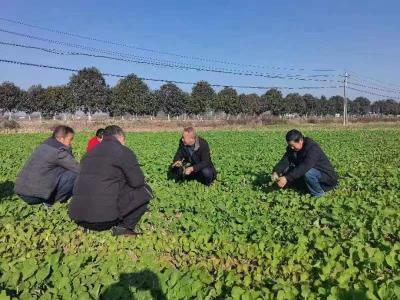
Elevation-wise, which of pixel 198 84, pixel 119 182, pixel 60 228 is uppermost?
pixel 198 84

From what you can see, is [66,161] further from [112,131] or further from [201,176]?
[201,176]

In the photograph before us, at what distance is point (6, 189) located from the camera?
9.55 m

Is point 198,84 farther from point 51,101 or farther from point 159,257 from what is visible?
point 159,257

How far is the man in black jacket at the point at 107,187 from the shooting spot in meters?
5.49

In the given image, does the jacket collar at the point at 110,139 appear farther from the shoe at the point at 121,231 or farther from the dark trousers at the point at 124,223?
the shoe at the point at 121,231

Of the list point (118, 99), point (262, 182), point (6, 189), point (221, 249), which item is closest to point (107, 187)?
point (221, 249)

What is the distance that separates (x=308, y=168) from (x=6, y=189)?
6.14 meters

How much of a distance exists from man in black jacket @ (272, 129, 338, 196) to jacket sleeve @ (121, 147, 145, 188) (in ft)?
9.22

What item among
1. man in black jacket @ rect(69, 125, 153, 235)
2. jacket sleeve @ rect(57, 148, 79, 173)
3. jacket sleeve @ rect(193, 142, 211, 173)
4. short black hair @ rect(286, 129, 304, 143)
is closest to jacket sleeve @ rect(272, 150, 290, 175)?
short black hair @ rect(286, 129, 304, 143)

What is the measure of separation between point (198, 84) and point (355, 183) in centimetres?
8047

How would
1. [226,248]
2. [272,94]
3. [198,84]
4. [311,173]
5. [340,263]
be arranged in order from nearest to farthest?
[340,263], [226,248], [311,173], [198,84], [272,94]

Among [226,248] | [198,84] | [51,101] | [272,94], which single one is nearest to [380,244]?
[226,248]

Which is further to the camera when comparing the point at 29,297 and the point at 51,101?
the point at 51,101

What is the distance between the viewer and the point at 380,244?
4668 millimetres
